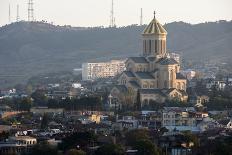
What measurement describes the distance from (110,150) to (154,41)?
29.5 meters

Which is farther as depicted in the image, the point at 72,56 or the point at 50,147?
the point at 72,56

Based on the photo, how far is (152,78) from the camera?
250ft

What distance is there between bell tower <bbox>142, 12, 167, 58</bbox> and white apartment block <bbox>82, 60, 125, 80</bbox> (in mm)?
32057

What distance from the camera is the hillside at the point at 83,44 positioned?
465ft

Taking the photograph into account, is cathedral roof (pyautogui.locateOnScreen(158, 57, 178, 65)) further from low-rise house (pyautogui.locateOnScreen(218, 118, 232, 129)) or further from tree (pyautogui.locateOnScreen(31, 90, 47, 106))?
low-rise house (pyautogui.locateOnScreen(218, 118, 232, 129))

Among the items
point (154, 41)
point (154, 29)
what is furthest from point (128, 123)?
point (154, 29)

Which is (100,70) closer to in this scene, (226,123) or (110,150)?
(226,123)

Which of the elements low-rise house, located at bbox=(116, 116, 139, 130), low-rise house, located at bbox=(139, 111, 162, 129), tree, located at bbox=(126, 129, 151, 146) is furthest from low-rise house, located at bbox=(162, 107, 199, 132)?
tree, located at bbox=(126, 129, 151, 146)

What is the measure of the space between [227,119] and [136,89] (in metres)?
11.6

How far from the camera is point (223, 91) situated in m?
80.6

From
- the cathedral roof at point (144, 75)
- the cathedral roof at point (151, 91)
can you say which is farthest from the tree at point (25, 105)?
the cathedral roof at point (144, 75)

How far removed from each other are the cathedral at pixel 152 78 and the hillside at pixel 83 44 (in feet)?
174

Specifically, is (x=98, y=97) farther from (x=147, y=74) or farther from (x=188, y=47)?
(x=188, y=47)

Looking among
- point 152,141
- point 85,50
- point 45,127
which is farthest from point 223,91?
point 85,50
